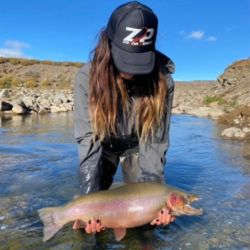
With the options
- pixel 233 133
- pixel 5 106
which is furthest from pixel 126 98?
pixel 5 106

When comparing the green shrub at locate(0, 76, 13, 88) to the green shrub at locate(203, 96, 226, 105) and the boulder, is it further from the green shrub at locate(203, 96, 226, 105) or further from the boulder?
the green shrub at locate(203, 96, 226, 105)

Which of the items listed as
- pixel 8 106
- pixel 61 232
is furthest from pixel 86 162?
pixel 8 106

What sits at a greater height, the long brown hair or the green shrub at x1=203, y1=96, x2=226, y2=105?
the green shrub at x1=203, y1=96, x2=226, y2=105

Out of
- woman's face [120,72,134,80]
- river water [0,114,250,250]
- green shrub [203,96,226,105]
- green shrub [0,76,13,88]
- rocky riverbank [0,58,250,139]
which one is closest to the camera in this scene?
woman's face [120,72,134,80]

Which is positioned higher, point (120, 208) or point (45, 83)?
point (45, 83)

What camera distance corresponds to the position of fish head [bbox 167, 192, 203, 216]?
3.12 m

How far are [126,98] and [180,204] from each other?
3.00ft

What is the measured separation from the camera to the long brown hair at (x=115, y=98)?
11.0 feet

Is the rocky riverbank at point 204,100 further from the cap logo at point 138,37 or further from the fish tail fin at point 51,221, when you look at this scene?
the fish tail fin at point 51,221

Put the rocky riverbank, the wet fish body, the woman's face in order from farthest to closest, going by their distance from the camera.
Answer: the rocky riverbank → the woman's face → the wet fish body

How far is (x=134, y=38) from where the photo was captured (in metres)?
3.08

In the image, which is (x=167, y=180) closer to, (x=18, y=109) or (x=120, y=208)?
(x=120, y=208)

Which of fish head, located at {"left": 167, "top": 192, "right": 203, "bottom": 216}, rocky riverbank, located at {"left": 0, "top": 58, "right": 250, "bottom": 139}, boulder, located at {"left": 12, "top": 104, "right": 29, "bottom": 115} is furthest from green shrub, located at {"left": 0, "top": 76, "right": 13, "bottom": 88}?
fish head, located at {"left": 167, "top": 192, "right": 203, "bottom": 216}

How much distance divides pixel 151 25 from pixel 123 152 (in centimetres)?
140
